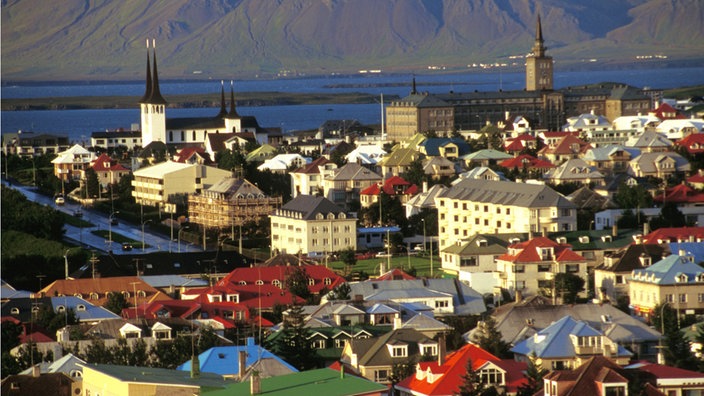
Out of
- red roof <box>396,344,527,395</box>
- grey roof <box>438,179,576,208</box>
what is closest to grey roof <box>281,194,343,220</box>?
grey roof <box>438,179,576,208</box>

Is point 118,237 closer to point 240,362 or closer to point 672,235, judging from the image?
point 672,235

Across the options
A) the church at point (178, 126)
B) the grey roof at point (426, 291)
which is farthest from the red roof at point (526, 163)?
the grey roof at point (426, 291)

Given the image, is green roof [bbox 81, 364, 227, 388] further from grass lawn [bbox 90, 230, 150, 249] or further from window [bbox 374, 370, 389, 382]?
grass lawn [bbox 90, 230, 150, 249]

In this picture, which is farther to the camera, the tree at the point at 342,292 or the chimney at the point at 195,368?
the tree at the point at 342,292

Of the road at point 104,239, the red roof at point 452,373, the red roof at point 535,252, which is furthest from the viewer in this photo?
the road at point 104,239

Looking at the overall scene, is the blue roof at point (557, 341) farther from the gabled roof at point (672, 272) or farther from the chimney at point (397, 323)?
the gabled roof at point (672, 272)

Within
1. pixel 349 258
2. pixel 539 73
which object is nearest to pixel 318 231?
pixel 349 258

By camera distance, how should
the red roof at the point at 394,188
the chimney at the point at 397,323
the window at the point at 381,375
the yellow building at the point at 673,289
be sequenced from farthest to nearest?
the red roof at the point at 394,188
the yellow building at the point at 673,289
the chimney at the point at 397,323
the window at the point at 381,375
